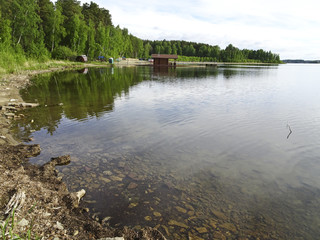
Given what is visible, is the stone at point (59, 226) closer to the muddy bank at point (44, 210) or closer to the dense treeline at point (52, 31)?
the muddy bank at point (44, 210)

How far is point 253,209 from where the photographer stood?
21.9 ft

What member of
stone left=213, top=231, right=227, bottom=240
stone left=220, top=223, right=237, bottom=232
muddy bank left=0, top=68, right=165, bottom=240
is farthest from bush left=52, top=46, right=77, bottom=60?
stone left=213, top=231, right=227, bottom=240

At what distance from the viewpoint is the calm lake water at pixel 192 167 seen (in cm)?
616

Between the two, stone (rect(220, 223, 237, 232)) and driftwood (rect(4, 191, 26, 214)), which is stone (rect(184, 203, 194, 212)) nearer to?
stone (rect(220, 223, 237, 232))

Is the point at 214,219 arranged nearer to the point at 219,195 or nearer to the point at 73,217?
the point at 219,195

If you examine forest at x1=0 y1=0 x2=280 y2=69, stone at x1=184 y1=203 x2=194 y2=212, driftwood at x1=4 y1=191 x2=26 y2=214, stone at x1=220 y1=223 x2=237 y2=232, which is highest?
forest at x1=0 y1=0 x2=280 y2=69

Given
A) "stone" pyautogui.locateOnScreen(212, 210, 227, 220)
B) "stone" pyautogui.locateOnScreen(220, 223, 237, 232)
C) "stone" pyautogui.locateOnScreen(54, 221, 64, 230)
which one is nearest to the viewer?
"stone" pyautogui.locateOnScreen(54, 221, 64, 230)

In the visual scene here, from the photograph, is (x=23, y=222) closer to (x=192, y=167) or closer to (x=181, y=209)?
(x=181, y=209)

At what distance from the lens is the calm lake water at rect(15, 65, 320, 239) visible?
6.16 m

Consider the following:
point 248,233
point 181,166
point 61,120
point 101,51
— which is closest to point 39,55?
point 101,51

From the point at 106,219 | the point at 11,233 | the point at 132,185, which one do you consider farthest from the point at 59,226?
the point at 132,185

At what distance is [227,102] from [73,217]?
19.9 meters

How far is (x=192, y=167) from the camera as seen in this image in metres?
9.12

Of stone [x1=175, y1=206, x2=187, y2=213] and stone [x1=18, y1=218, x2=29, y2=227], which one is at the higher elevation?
stone [x1=18, y1=218, x2=29, y2=227]
